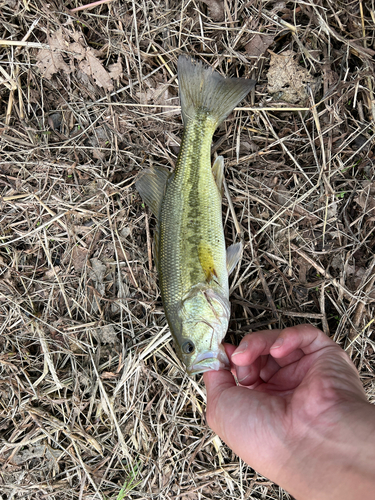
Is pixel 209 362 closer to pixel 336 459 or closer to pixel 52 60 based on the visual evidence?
pixel 336 459

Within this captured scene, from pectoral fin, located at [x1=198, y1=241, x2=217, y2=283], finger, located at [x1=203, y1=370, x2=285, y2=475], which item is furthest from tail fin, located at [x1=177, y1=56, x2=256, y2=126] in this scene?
finger, located at [x1=203, y1=370, x2=285, y2=475]

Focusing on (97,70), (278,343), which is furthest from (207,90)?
(278,343)

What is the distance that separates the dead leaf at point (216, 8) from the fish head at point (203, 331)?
2.91 meters

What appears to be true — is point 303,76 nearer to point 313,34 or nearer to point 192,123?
point 313,34

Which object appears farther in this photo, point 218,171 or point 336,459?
point 218,171

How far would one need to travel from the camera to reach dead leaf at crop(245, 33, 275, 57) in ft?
10.6

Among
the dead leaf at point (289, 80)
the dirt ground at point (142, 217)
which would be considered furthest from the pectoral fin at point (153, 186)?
the dead leaf at point (289, 80)

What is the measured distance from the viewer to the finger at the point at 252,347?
95.3 inches

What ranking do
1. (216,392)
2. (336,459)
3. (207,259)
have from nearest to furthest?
(336,459) < (216,392) < (207,259)

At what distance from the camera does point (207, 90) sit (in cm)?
310

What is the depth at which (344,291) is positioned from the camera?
127 inches

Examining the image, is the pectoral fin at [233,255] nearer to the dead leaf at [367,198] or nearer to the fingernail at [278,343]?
the fingernail at [278,343]

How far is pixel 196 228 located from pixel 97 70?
85.6 inches

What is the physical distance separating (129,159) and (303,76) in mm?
2084
